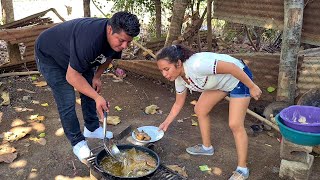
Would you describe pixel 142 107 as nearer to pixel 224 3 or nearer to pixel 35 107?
pixel 35 107

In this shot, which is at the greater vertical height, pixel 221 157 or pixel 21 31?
pixel 21 31

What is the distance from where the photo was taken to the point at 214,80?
135 inches

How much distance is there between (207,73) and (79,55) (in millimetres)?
1181

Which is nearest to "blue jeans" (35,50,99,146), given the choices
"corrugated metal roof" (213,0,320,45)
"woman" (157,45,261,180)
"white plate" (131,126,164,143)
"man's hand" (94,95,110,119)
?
"man's hand" (94,95,110,119)

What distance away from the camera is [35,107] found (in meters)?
5.34

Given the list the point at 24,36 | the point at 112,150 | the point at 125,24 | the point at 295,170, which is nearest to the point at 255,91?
the point at 295,170

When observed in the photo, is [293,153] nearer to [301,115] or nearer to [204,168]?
[301,115]

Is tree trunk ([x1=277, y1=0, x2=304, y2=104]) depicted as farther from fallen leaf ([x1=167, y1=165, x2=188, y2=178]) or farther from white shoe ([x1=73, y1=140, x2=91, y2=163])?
white shoe ([x1=73, y1=140, x2=91, y2=163])

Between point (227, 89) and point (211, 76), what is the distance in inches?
10.1

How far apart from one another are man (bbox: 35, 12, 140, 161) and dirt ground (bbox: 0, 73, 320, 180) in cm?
42

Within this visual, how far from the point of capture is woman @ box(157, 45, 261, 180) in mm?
3242

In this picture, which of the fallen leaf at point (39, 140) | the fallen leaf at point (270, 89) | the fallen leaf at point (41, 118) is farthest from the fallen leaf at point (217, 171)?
the fallen leaf at point (41, 118)

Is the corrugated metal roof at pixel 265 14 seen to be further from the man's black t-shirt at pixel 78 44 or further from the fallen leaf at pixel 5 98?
the fallen leaf at pixel 5 98

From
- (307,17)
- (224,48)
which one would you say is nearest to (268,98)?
(307,17)
